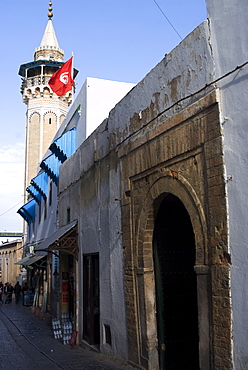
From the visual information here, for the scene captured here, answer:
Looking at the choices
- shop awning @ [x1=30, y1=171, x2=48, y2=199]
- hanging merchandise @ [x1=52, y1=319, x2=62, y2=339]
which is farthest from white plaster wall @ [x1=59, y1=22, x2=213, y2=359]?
shop awning @ [x1=30, y1=171, x2=48, y2=199]

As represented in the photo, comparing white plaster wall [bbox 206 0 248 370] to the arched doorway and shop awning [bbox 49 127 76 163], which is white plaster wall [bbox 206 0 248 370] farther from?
shop awning [bbox 49 127 76 163]

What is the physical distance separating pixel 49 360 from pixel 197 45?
21.4ft

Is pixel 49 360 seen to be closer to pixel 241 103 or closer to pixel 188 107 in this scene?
pixel 188 107

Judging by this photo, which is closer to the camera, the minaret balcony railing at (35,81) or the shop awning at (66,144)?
the shop awning at (66,144)

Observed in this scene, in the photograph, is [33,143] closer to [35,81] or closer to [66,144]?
[35,81]

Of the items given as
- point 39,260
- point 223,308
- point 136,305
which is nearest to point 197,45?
point 223,308

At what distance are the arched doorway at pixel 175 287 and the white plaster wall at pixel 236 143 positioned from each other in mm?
1931

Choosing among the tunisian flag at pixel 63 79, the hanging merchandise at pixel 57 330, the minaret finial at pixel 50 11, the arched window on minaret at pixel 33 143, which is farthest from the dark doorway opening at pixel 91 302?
the minaret finial at pixel 50 11

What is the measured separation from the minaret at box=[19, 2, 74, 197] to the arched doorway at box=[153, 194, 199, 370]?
25342mm

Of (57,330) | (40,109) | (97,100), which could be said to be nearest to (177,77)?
(97,100)

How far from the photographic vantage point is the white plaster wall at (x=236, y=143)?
4508 mm

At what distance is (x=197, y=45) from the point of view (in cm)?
545

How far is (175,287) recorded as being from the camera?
6891mm

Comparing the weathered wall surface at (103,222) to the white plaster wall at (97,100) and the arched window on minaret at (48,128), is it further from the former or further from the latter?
the arched window on minaret at (48,128)
